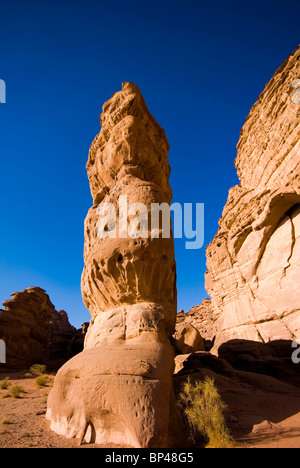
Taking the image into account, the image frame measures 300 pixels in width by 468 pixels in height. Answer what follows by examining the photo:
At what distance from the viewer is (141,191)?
28.7 ft

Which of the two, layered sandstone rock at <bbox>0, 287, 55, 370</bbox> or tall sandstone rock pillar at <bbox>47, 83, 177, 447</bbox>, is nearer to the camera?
tall sandstone rock pillar at <bbox>47, 83, 177, 447</bbox>

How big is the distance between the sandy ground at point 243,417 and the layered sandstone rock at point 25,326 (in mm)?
10246

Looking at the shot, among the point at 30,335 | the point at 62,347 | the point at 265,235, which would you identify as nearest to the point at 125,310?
the point at 265,235

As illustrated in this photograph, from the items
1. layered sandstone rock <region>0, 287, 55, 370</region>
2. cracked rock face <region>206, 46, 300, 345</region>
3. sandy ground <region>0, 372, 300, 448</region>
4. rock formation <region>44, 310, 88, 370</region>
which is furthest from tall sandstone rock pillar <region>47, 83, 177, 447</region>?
rock formation <region>44, 310, 88, 370</region>

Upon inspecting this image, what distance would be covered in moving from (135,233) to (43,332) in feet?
70.2

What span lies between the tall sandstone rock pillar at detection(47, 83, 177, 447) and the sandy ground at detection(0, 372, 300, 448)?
59cm

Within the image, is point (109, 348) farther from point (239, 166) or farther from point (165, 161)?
point (239, 166)

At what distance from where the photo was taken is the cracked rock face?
44.2ft

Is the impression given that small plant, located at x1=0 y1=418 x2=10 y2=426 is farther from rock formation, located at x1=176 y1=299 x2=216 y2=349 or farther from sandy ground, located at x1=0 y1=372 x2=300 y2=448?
rock formation, located at x1=176 y1=299 x2=216 y2=349

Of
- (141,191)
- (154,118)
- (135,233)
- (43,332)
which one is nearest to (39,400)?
(135,233)

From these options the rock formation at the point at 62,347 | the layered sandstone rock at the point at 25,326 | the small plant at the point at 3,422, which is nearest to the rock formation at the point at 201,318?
the rock formation at the point at 62,347

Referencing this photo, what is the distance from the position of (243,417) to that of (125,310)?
4.33 meters

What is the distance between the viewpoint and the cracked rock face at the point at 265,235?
13484 millimetres

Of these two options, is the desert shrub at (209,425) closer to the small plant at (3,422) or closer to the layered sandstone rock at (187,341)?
the small plant at (3,422)
